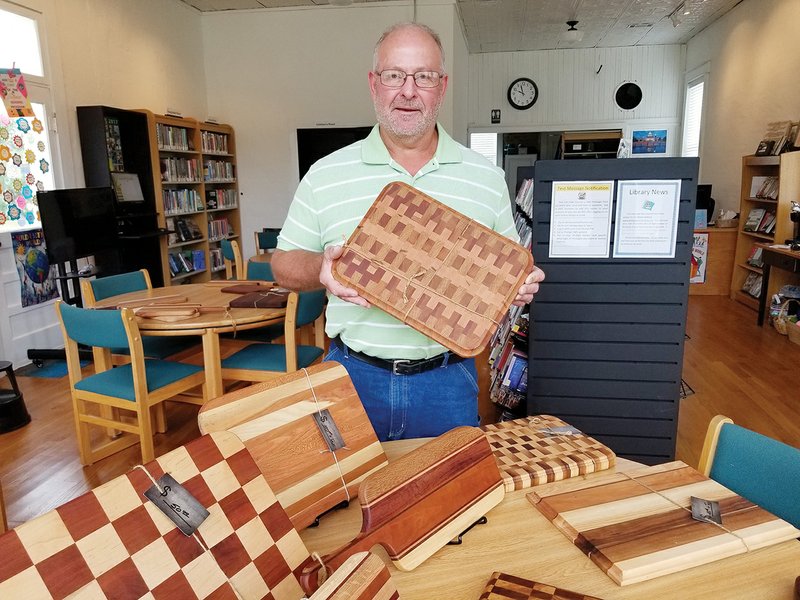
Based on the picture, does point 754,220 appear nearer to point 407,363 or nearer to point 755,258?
point 755,258

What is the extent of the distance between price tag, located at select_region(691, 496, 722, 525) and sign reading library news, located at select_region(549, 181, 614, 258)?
3.80 feet

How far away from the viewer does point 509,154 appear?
10188 mm

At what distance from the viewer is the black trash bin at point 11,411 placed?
11.1ft

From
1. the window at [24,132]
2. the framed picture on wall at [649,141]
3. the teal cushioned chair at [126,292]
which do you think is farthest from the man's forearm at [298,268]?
the framed picture on wall at [649,141]

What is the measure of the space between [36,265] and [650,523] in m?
5.38

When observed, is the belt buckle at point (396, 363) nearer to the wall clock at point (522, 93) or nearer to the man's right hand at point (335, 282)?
the man's right hand at point (335, 282)

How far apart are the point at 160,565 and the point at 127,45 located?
6.67 meters

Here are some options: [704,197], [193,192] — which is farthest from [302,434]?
[704,197]

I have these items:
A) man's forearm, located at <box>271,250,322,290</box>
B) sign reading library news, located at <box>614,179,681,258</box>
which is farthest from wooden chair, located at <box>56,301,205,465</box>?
sign reading library news, located at <box>614,179,681,258</box>

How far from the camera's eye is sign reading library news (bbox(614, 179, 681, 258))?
6.25ft

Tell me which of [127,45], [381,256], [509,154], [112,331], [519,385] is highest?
[127,45]

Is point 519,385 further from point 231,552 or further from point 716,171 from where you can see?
point 716,171

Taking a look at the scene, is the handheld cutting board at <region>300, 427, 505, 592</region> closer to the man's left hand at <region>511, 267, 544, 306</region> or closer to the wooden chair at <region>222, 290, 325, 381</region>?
the man's left hand at <region>511, 267, 544, 306</region>

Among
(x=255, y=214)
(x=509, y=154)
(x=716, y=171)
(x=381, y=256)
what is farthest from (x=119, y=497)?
(x=509, y=154)
